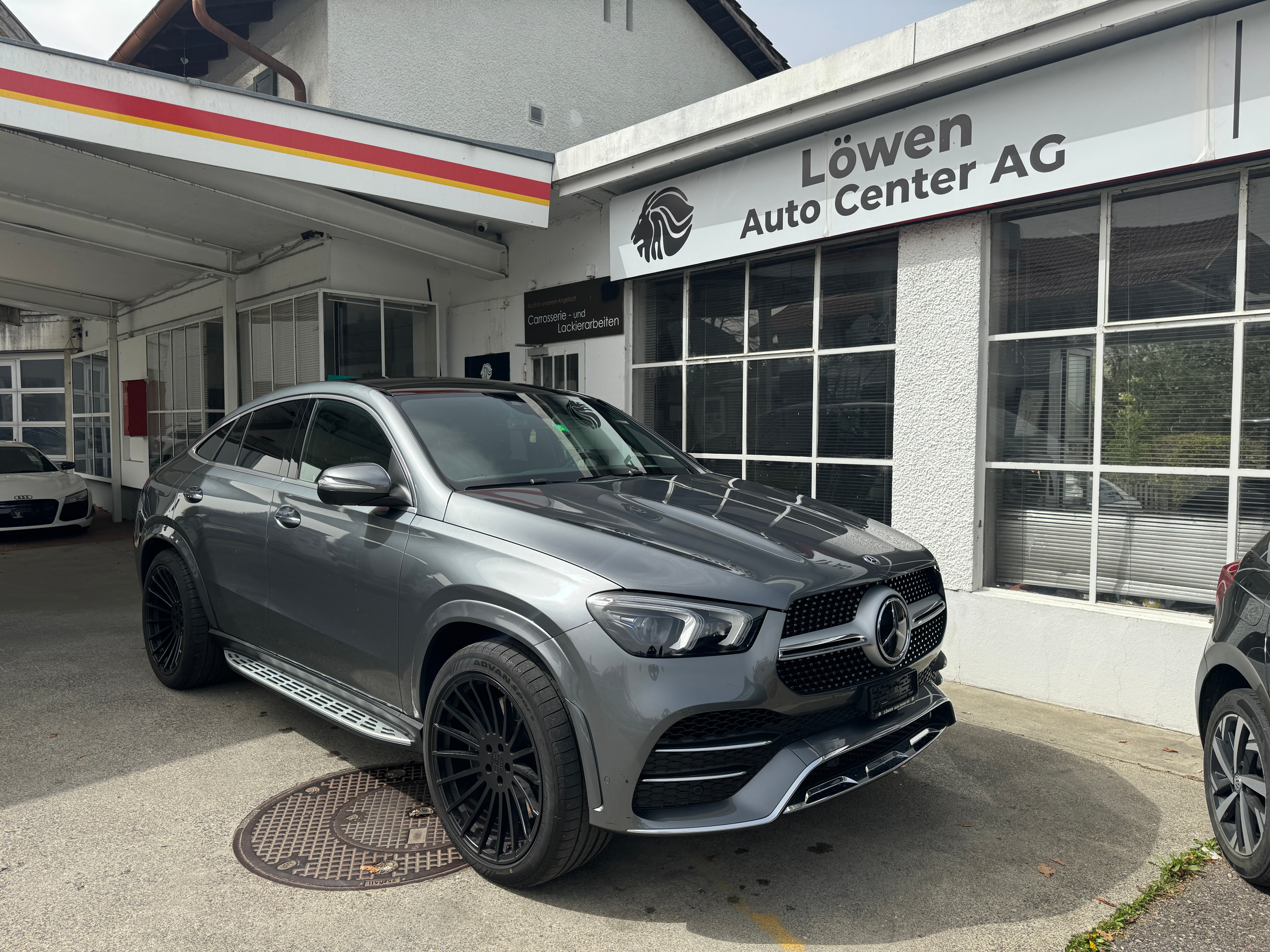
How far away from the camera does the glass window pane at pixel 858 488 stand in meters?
6.34

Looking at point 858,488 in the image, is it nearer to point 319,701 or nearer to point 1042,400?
point 1042,400

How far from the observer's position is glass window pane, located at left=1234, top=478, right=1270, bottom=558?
187 inches

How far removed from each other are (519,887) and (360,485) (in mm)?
1541

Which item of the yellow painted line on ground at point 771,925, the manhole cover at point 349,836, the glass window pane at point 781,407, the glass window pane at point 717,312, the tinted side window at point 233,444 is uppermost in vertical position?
the glass window pane at point 717,312

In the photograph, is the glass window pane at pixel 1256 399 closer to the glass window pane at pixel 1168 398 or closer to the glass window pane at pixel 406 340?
the glass window pane at pixel 1168 398

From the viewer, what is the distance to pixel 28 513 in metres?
12.5

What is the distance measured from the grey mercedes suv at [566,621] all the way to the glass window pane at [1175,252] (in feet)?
8.49

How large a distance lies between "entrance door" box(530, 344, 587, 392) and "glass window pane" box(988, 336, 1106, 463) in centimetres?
392

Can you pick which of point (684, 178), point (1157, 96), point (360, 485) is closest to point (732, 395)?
point (684, 178)

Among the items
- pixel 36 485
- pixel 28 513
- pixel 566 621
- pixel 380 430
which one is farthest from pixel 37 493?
pixel 566 621

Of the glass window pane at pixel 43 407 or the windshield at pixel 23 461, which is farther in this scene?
the glass window pane at pixel 43 407

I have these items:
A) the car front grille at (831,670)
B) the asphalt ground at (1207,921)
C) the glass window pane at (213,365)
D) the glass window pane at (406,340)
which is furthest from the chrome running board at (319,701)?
the glass window pane at (213,365)

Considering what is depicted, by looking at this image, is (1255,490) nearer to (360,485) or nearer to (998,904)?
(998,904)

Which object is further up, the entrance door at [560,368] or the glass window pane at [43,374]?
the glass window pane at [43,374]
